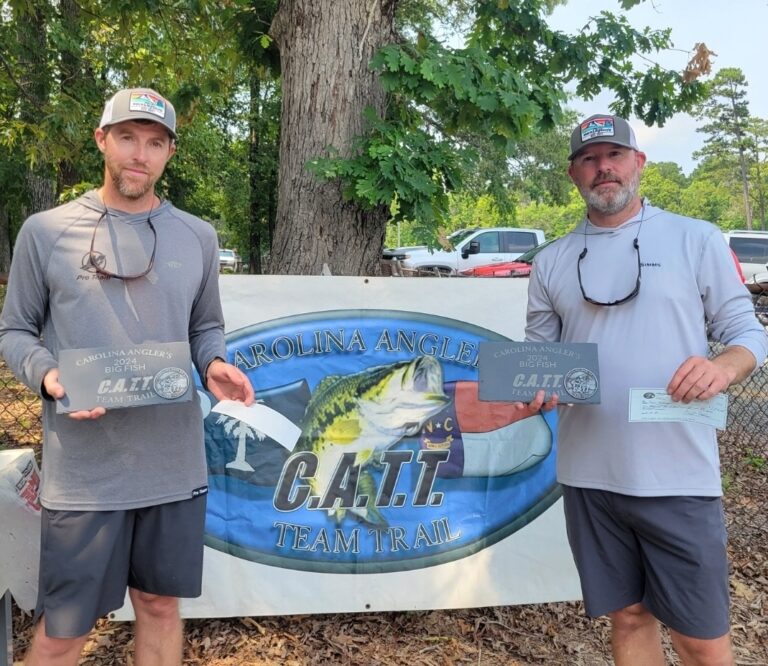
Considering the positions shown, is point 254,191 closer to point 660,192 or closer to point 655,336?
point 655,336

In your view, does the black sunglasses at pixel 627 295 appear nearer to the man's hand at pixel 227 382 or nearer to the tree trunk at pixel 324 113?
the man's hand at pixel 227 382

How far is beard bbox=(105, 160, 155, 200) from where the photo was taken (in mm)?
1960

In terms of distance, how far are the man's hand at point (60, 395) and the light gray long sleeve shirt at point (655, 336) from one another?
1503 millimetres

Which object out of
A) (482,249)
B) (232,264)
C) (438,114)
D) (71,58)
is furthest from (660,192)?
(438,114)

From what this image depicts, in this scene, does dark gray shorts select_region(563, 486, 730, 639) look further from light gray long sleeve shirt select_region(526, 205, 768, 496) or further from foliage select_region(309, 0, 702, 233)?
foliage select_region(309, 0, 702, 233)

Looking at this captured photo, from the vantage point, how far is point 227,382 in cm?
210

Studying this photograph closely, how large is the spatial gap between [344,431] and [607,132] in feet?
5.49

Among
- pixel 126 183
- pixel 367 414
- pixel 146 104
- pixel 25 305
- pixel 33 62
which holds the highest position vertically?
pixel 33 62

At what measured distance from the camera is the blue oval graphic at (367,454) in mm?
2922

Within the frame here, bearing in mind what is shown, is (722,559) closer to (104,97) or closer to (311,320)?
(311,320)

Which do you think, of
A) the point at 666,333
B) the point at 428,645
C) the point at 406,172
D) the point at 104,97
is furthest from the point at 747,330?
the point at 104,97

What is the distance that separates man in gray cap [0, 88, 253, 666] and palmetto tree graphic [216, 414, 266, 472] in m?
0.84

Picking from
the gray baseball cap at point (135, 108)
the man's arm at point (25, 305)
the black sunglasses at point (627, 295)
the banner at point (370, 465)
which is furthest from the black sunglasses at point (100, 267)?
the black sunglasses at point (627, 295)

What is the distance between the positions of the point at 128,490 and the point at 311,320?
1.24 metres
